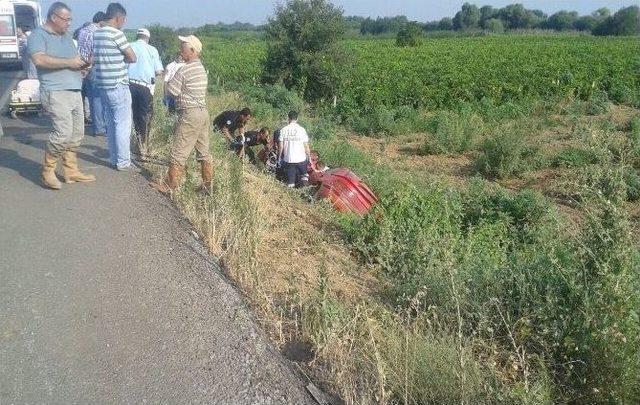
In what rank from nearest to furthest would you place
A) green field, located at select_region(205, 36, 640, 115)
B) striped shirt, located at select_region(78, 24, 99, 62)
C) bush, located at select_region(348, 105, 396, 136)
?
striped shirt, located at select_region(78, 24, 99, 62) < bush, located at select_region(348, 105, 396, 136) < green field, located at select_region(205, 36, 640, 115)

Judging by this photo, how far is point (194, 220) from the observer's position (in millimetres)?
5508

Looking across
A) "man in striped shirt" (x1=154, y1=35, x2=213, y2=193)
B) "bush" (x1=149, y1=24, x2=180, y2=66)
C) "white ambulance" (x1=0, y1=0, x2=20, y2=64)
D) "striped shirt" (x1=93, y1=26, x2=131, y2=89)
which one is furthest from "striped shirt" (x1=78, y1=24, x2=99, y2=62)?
"bush" (x1=149, y1=24, x2=180, y2=66)

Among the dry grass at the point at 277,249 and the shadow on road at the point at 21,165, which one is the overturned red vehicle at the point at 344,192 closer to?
the dry grass at the point at 277,249

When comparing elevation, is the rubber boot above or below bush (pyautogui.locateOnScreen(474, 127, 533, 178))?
above

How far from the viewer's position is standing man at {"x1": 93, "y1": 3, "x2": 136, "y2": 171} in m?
6.69

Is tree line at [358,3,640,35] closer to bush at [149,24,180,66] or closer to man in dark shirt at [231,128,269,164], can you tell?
bush at [149,24,180,66]

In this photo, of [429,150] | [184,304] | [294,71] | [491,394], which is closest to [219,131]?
[184,304]

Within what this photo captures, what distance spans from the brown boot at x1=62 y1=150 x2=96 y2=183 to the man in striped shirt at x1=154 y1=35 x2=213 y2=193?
98 cm

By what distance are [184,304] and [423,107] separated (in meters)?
19.7

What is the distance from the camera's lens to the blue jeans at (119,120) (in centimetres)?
676

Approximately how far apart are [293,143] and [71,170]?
3.96 m

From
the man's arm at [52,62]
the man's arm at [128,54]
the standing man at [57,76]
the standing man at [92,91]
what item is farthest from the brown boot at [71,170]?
the standing man at [92,91]

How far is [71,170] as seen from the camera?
6.41m

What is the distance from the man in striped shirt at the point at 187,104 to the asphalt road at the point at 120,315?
50cm
